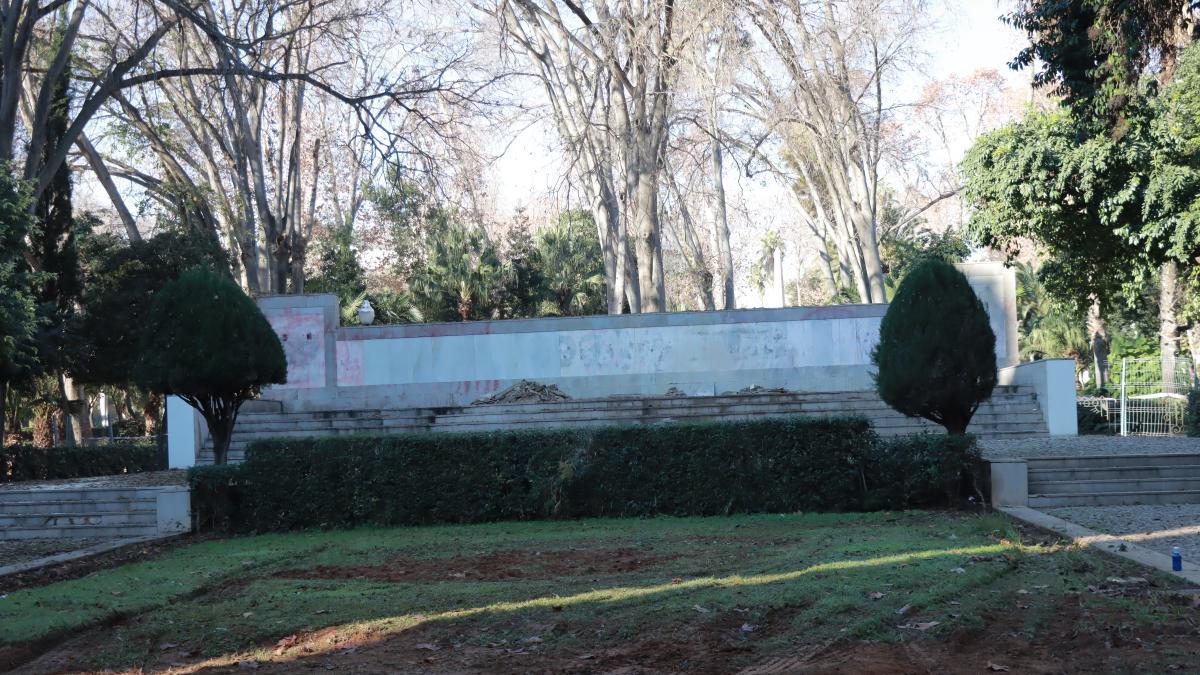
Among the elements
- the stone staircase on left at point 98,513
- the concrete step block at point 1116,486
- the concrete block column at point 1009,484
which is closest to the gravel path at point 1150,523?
the concrete block column at point 1009,484

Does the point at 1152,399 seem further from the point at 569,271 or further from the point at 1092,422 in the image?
the point at 569,271

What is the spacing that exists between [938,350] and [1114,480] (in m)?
2.69

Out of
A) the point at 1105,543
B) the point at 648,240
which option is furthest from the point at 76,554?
the point at 648,240

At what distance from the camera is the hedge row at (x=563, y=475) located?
13758 mm

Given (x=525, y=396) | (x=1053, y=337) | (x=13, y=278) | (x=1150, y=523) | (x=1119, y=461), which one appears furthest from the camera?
(x=1053, y=337)

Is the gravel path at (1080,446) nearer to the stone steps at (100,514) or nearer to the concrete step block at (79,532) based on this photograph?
the stone steps at (100,514)

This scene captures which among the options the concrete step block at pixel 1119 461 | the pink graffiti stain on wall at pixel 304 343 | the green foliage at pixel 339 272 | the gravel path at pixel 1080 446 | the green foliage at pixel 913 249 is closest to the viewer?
the concrete step block at pixel 1119 461

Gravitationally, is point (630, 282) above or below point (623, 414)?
above

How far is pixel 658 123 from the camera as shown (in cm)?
2667

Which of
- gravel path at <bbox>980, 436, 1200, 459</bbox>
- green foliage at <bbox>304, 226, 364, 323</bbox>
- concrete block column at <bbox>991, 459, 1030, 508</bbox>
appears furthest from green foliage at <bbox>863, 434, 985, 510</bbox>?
green foliage at <bbox>304, 226, 364, 323</bbox>

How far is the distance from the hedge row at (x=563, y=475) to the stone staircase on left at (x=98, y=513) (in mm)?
343

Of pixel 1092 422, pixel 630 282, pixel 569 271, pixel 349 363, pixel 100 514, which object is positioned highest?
pixel 569 271

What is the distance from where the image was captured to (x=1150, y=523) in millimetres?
11398

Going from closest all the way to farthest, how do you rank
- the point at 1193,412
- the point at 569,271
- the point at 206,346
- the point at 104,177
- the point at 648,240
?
the point at 206,346 → the point at 1193,412 → the point at 648,240 → the point at 104,177 → the point at 569,271
